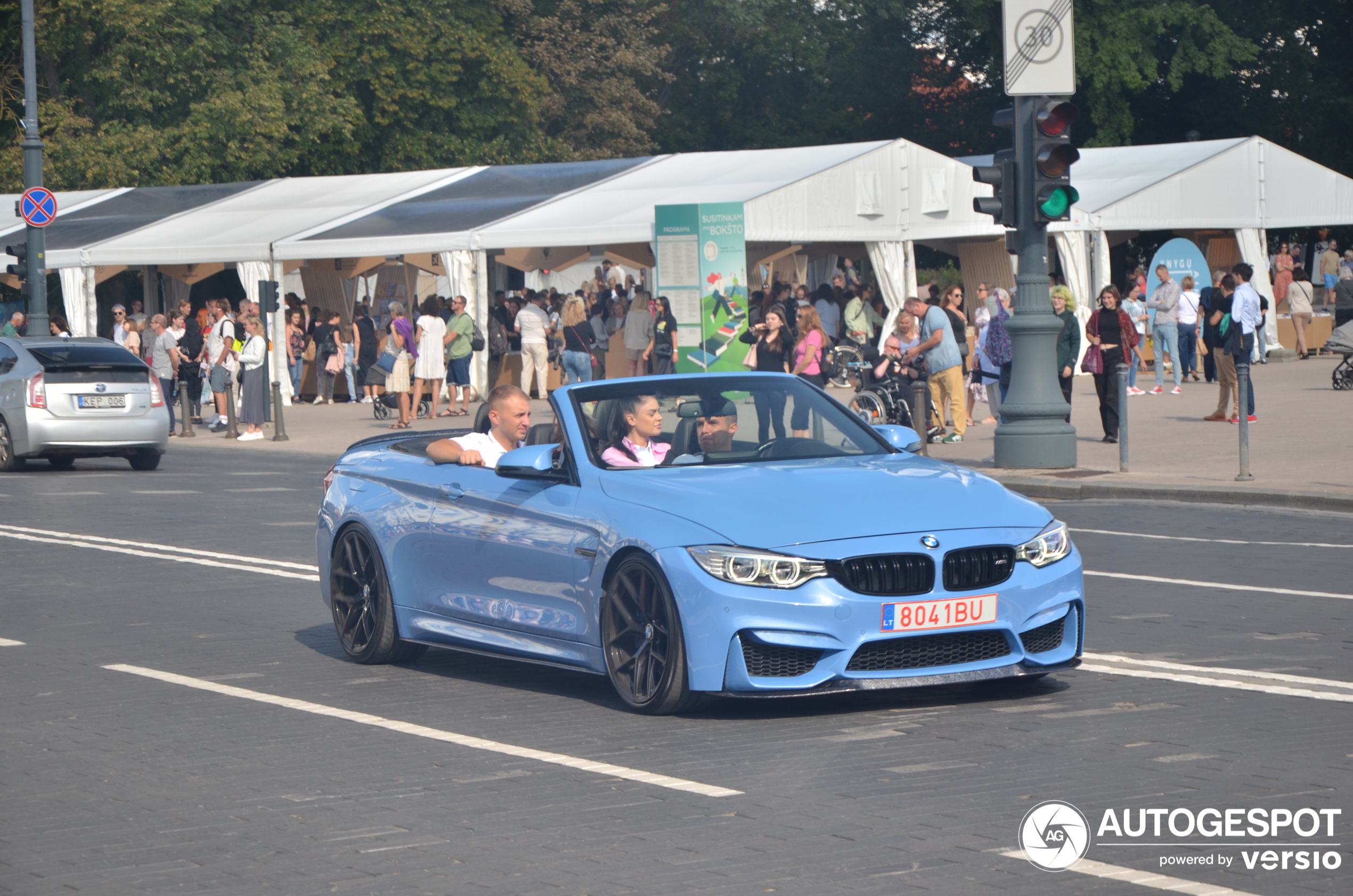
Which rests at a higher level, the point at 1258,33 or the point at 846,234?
the point at 1258,33

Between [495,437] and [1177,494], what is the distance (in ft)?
30.1

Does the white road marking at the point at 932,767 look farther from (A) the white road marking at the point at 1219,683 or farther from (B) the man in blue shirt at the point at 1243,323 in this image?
(B) the man in blue shirt at the point at 1243,323

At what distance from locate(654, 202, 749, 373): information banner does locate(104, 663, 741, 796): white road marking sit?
63.6ft

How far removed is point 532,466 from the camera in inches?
326

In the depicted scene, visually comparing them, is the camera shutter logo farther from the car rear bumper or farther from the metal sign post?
the car rear bumper

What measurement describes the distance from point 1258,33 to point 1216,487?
1756 inches

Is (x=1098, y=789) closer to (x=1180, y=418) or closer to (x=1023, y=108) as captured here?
(x=1023, y=108)

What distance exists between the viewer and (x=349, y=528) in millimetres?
9797

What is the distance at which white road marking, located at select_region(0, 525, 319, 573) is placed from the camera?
13922 mm

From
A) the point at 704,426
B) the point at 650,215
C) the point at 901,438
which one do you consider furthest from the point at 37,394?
the point at 901,438

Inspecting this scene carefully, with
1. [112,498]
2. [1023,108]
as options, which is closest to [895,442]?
[1023,108]

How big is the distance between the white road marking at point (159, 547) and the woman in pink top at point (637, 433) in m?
5.42

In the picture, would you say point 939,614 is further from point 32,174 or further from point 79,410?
point 32,174

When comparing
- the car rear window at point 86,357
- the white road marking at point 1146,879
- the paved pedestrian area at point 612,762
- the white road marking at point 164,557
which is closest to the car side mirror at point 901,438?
the paved pedestrian area at point 612,762
